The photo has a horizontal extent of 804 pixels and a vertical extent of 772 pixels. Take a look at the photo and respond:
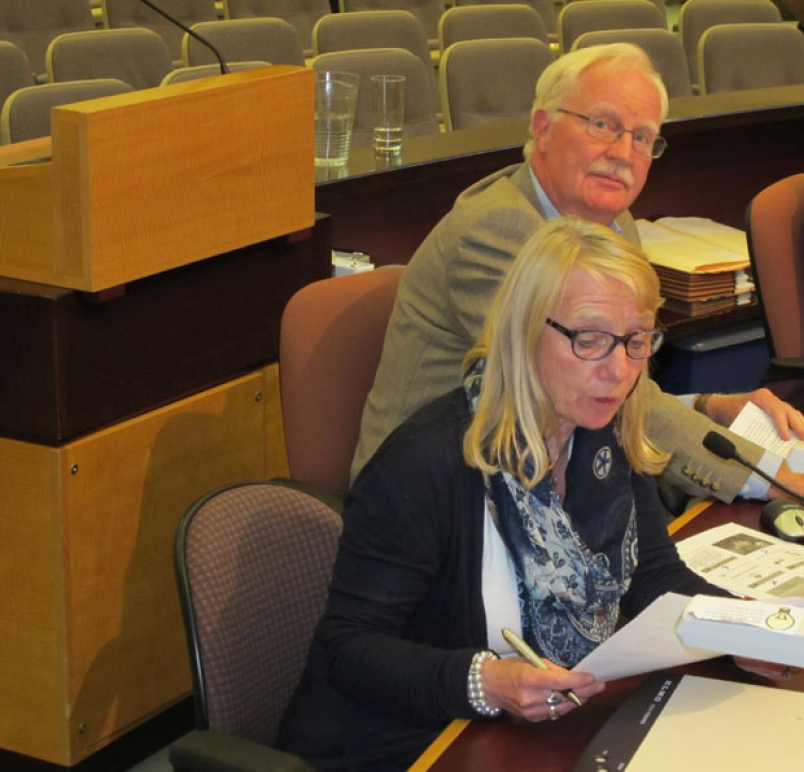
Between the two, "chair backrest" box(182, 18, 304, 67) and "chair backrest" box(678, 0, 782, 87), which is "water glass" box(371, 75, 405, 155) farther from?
"chair backrest" box(678, 0, 782, 87)

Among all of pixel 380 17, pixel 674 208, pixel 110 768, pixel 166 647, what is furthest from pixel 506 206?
pixel 380 17

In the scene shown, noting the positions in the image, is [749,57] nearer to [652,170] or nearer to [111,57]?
[652,170]

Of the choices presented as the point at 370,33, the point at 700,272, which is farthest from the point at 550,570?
the point at 370,33

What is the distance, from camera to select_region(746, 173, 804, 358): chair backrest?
319 centimetres

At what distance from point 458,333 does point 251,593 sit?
28.4 inches

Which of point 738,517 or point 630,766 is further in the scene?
point 738,517

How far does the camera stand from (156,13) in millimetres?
6020

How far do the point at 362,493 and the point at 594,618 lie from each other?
356 mm

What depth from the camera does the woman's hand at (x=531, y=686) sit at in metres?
1.55

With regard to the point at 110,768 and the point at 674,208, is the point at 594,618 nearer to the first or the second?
the point at 110,768

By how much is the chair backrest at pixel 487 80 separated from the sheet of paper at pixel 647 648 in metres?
3.44

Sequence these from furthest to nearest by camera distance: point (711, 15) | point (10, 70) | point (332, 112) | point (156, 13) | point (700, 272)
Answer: point (711, 15)
point (156, 13)
point (10, 70)
point (700, 272)
point (332, 112)

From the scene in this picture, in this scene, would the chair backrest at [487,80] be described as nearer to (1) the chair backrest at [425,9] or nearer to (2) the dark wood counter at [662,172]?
(2) the dark wood counter at [662,172]

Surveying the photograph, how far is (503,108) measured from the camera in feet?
16.2
